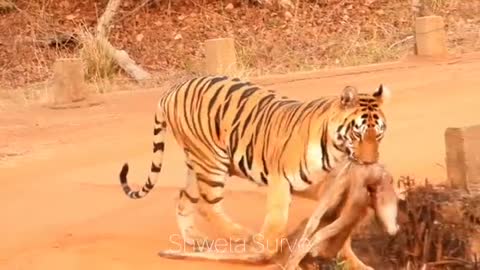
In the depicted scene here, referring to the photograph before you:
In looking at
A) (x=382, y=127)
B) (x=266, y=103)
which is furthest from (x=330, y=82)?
(x=382, y=127)

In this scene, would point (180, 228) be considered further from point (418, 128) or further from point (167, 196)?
point (418, 128)

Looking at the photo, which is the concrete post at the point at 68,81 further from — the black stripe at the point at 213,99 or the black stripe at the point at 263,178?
the black stripe at the point at 263,178

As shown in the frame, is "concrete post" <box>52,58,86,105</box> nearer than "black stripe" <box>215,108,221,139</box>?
No

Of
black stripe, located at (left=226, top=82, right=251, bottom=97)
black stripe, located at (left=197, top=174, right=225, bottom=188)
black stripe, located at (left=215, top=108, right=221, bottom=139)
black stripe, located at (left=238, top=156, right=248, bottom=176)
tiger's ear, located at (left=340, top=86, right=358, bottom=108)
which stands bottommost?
black stripe, located at (left=197, top=174, right=225, bottom=188)

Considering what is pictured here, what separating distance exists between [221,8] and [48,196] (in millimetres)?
12944

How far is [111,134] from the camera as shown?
38.9 ft

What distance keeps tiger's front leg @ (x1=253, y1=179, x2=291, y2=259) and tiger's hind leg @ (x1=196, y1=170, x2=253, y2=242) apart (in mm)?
557

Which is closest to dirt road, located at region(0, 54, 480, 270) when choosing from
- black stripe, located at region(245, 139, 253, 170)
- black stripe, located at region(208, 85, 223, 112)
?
Answer: black stripe, located at region(245, 139, 253, 170)

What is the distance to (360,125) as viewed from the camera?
19.8 feet

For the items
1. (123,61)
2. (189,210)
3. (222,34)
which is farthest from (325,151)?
(222,34)

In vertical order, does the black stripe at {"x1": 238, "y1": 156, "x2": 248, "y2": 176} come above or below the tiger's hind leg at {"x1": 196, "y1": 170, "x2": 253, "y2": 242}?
above

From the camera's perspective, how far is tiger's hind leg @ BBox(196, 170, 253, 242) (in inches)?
275

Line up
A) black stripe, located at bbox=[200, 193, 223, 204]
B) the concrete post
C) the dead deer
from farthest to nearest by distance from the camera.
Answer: the concrete post
black stripe, located at bbox=[200, 193, 223, 204]
the dead deer

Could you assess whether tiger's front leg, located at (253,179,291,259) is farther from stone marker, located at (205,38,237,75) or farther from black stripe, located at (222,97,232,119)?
stone marker, located at (205,38,237,75)
